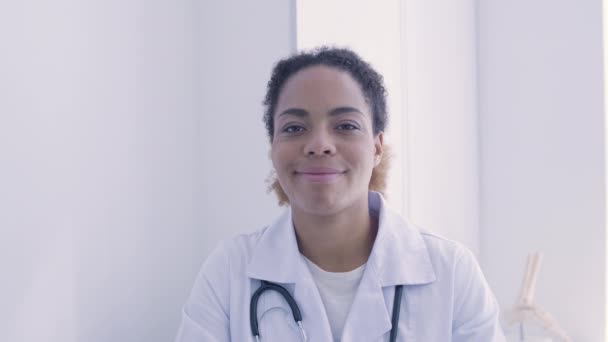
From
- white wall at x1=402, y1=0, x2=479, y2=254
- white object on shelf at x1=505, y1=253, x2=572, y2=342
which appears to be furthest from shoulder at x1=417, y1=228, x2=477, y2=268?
white object on shelf at x1=505, y1=253, x2=572, y2=342

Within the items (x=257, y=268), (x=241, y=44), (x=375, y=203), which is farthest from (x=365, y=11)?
(x=257, y=268)

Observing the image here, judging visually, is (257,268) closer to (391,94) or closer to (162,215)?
(162,215)

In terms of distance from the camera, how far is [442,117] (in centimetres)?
220

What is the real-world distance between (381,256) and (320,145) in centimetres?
25

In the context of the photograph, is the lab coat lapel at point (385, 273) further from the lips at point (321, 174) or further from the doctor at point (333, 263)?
the lips at point (321, 174)

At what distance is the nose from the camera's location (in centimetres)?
102

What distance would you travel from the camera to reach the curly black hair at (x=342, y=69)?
1.14 metres

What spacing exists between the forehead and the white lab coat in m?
0.26

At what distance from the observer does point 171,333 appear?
1.49 m

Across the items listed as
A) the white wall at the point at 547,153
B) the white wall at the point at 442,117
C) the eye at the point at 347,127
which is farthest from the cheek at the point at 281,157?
the white wall at the point at 547,153

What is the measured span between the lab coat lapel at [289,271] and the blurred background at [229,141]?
0.35m

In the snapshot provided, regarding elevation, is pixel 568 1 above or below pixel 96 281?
above

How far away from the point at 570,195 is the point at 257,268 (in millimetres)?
1494

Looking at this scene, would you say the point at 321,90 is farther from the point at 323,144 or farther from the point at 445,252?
the point at 445,252
